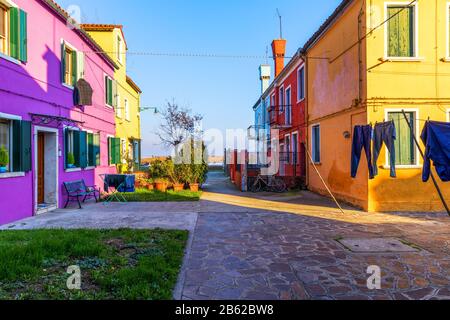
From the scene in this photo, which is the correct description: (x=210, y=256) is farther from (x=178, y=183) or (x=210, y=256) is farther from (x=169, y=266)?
(x=178, y=183)

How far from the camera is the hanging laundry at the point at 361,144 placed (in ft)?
30.8

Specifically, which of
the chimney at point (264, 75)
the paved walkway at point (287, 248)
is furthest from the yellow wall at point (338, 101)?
the chimney at point (264, 75)

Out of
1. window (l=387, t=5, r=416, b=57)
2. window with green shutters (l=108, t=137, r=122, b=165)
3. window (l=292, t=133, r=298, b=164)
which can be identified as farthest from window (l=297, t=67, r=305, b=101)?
window with green shutters (l=108, t=137, r=122, b=165)

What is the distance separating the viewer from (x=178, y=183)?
54.2 ft

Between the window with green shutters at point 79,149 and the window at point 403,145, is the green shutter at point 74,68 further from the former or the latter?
the window at point 403,145

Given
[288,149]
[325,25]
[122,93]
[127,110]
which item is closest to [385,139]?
[325,25]

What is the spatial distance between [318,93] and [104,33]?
38.2 ft

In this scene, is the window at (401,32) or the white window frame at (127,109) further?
the white window frame at (127,109)

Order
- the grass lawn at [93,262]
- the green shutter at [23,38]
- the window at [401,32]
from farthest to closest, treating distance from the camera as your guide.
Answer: the window at [401,32] → the green shutter at [23,38] → the grass lawn at [93,262]

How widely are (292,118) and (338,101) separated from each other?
22.2 ft

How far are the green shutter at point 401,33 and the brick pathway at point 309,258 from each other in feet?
16.5

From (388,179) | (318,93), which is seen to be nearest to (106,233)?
(388,179)
